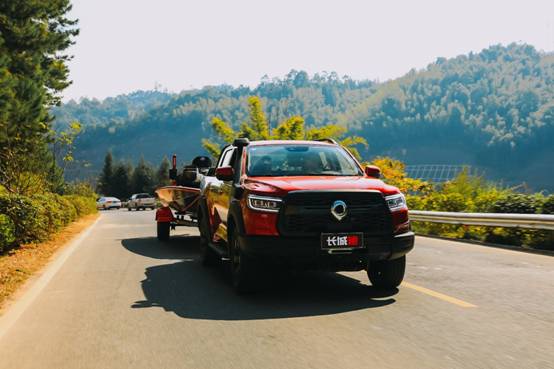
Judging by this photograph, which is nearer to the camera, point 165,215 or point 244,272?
point 244,272

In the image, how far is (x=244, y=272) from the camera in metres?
7.16

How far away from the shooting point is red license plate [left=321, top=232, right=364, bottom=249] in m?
6.70

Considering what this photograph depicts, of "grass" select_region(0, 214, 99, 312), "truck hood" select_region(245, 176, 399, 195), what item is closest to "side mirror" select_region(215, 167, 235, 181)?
"truck hood" select_region(245, 176, 399, 195)

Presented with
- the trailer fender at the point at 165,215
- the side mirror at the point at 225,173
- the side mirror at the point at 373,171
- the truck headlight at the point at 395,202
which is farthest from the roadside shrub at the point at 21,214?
the truck headlight at the point at 395,202

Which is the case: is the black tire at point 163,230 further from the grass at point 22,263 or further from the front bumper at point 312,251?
the front bumper at point 312,251

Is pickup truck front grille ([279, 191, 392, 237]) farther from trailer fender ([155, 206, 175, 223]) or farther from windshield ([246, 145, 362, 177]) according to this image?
trailer fender ([155, 206, 175, 223])

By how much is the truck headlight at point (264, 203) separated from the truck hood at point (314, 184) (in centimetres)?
10

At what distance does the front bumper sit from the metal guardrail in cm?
614

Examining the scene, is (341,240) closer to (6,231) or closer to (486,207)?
(6,231)

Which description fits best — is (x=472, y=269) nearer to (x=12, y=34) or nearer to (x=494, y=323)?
(x=494, y=323)

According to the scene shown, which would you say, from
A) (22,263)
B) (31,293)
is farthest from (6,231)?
(31,293)

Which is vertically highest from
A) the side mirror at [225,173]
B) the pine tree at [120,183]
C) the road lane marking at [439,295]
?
the side mirror at [225,173]

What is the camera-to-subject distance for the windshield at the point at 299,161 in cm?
808

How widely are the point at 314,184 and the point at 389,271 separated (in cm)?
143
